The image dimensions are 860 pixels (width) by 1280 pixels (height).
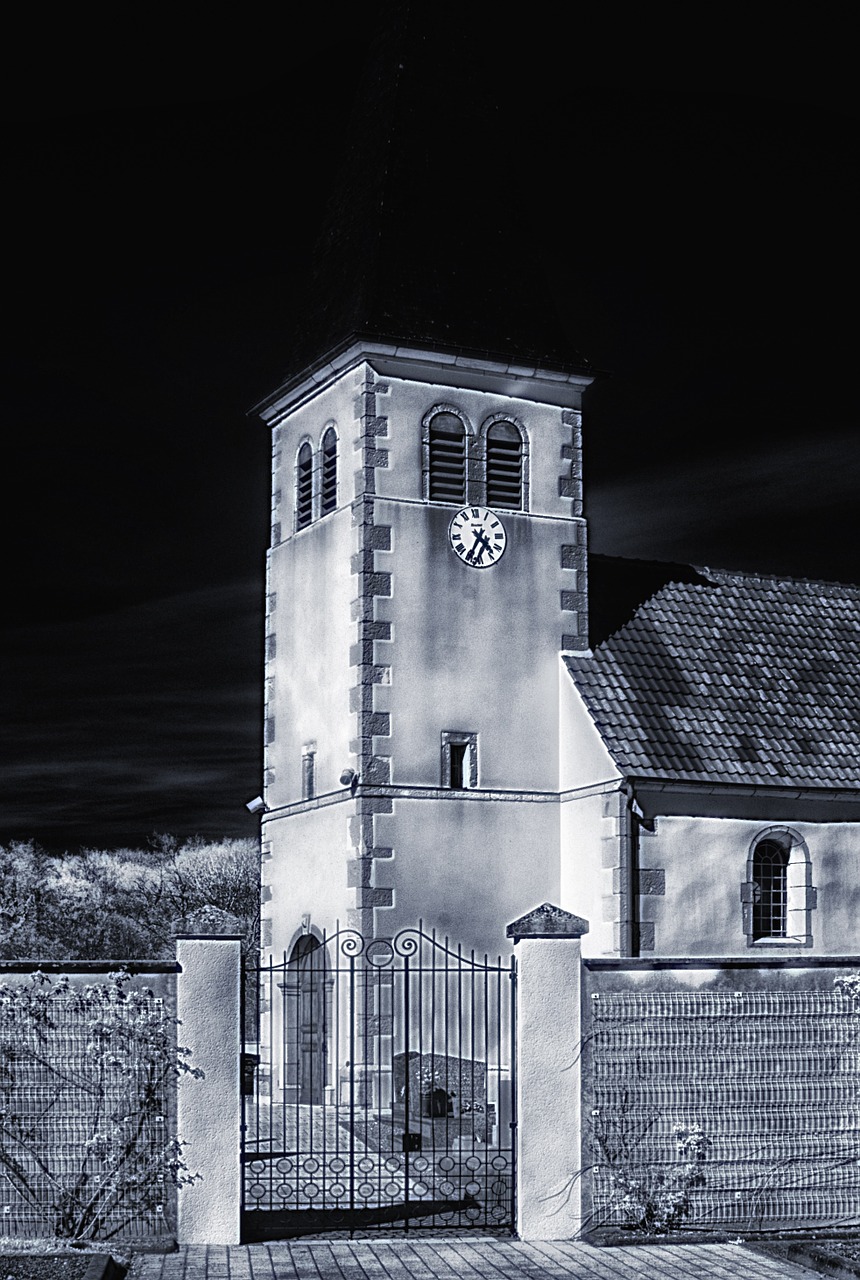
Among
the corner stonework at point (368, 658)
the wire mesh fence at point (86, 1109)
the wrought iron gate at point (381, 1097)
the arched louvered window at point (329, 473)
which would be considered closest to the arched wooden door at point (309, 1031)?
the wrought iron gate at point (381, 1097)

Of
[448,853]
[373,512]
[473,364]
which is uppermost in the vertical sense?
[473,364]

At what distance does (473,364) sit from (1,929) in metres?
47.3

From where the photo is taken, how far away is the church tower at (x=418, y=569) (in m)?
26.9

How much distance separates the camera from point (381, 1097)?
24.4 metres

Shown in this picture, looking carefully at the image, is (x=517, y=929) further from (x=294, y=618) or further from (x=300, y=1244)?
(x=294, y=618)

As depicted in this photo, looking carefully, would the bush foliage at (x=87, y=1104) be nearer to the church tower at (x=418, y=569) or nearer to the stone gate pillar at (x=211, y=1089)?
the stone gate pillar at (x=211, y=1089)

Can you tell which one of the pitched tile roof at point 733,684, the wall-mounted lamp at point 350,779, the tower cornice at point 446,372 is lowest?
the wall-mounted lamp at point 350,779

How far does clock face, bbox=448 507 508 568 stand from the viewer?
28.1 m

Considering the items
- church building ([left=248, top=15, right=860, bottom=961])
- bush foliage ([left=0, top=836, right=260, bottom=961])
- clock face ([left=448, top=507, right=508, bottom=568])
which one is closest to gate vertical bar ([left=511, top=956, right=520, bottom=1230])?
church building ([left=248, top=15, right=860, bottom=961])

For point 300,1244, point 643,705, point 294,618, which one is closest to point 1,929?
point 294,618

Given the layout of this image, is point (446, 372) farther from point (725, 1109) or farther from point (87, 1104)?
point (87, 1104)

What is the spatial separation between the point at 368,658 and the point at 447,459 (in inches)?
156

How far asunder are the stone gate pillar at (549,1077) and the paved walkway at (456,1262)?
0.34 m

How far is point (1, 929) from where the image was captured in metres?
68.9
